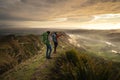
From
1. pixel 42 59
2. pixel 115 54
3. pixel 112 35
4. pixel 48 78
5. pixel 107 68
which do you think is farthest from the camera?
pixel 112 35

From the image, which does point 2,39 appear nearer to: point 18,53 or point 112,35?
point 18,53

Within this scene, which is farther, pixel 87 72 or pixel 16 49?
pixel 16 49

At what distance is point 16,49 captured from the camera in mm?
18578

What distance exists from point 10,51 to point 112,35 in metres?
18.9

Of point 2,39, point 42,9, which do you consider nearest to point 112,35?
point 2,39

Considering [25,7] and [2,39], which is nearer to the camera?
[2,39]

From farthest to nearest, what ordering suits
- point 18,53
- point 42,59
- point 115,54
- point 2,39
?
point 115,54 < point 2,39 < point 18,53 < point 42,59

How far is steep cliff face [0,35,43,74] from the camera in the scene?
17062 mm

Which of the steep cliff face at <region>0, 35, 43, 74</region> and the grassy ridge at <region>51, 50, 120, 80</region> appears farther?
the steep cliff face at <region>0, 35, 43, 74</region>

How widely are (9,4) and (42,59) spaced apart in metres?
69.3

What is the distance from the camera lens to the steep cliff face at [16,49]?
17.1 m

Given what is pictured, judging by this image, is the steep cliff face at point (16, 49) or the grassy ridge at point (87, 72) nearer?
the grassy ridge at point (87, 72)

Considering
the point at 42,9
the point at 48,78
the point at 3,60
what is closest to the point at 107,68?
the point at 48,78

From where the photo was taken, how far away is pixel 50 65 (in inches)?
606
